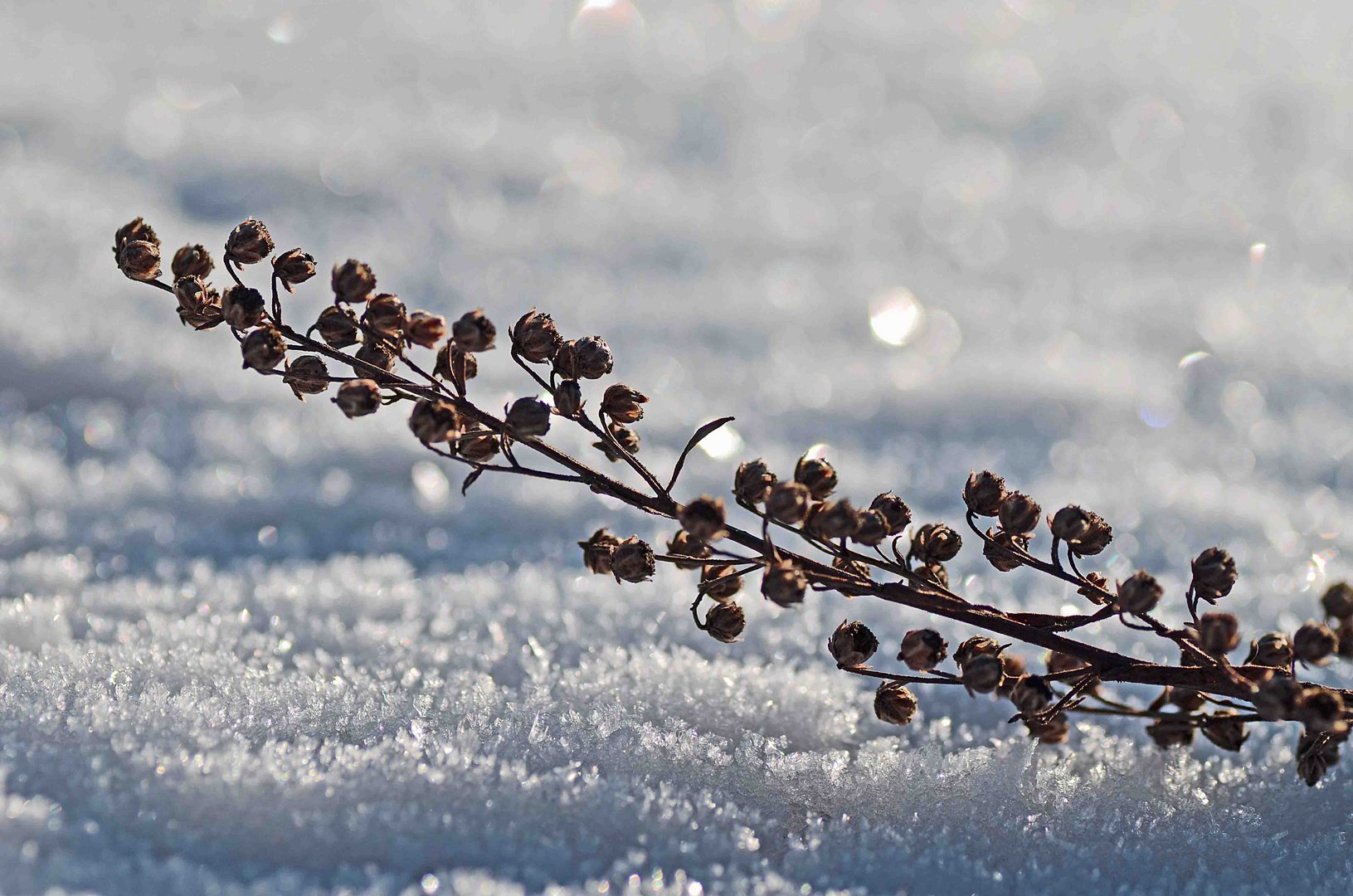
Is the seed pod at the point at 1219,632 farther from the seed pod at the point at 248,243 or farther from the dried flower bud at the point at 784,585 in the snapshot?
the seed pod at the point at 248,243

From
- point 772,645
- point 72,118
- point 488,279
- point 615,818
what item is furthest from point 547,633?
point 72,118

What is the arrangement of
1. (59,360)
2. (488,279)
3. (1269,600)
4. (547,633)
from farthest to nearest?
1. (488,279)
2. (59,360)
3. (1269,600)
4. (547,633)

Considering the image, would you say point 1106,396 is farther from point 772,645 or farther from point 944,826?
point 944,826

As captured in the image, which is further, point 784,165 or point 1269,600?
point 784,165

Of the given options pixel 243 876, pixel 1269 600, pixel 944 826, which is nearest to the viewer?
pixel 243 876

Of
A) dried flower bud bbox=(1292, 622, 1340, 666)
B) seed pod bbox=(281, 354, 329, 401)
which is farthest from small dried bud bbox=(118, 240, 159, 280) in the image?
dried flower bud bbox=(1292, 622, 1340, 666)

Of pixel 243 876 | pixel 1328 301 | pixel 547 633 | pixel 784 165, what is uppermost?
pixel 784 165

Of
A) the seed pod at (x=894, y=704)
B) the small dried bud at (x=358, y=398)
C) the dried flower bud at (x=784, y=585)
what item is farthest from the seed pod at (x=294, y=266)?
the seed pod at (x=894, y=704)
